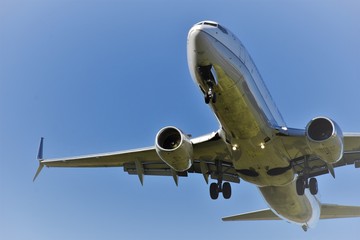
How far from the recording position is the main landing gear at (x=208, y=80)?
1772 centimetres

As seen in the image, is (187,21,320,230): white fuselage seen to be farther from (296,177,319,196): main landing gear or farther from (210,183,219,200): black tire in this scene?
(210,183,219,200): black tire

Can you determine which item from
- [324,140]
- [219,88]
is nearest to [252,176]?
[324,140]

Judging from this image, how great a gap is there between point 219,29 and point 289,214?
11.2m

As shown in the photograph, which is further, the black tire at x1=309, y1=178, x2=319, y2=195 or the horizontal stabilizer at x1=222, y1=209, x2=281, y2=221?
the horizontal stabilizer at x1=222, y1=209, x2=281, y2=221

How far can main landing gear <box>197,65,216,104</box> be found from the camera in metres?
17.7

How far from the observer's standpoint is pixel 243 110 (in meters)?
18.6

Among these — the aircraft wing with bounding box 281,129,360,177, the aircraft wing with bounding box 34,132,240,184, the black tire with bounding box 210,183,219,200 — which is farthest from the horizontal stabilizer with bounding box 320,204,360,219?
the black tire with bounding box 210,183,219,200

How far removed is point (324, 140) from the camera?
62.6 feet

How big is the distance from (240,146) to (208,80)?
11.6 feet

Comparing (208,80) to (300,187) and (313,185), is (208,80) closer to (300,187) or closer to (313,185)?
(300,187)

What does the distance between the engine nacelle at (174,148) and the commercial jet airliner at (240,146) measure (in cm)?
4

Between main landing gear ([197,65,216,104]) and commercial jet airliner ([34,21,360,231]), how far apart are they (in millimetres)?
32

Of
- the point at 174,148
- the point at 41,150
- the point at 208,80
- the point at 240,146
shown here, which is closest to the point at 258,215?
the point at 240,146

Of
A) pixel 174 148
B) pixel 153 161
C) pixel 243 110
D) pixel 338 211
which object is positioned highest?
pixel 243 110
